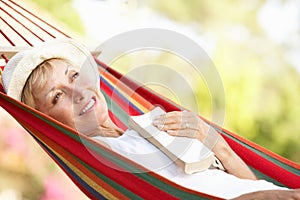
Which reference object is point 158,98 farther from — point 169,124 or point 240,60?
point 240,60

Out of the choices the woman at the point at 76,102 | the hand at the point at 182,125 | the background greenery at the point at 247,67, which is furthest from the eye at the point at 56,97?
the background greenery at the point at 247,67

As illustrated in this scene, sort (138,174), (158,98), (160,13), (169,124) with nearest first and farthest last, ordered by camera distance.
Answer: (138,174) < (169,124) < (158,98) < (160,13)

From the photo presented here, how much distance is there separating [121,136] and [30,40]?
79 centimetres

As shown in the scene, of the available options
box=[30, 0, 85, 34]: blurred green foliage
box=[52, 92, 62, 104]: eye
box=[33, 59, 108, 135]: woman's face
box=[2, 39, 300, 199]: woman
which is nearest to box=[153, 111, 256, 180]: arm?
box=[2, 39, 300, 199]: woman

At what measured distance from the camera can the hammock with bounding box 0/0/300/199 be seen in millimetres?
1779

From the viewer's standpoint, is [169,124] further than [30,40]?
No

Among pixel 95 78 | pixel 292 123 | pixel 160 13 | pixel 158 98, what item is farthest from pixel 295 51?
pixel 95 78

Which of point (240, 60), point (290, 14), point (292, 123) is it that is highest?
point (290, 14)

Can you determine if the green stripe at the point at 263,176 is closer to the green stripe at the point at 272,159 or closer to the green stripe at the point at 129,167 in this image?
the green stripe at the point at 272,159

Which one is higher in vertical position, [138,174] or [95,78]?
[95,78]

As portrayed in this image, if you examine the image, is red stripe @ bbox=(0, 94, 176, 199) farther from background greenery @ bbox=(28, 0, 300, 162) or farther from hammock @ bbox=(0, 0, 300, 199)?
background greenery @ bbox=(28, 0, 300, 162)

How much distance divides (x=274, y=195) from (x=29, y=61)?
91 centimetres

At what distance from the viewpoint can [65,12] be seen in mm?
5152

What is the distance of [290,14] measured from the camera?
510 centimetres
